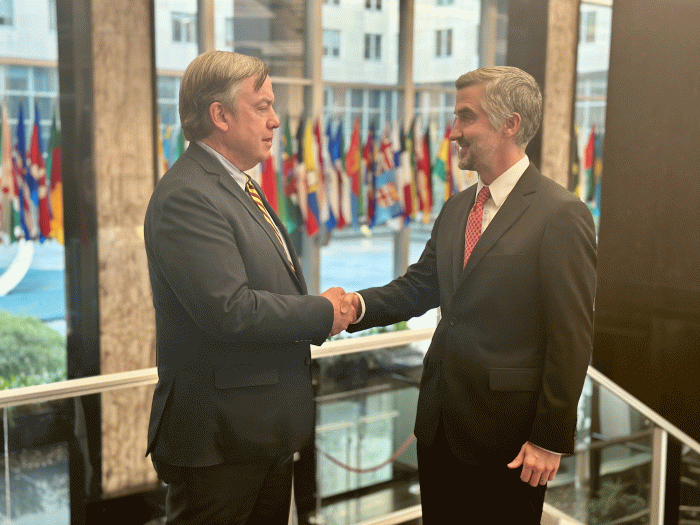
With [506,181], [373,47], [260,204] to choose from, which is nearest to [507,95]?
[506,181]

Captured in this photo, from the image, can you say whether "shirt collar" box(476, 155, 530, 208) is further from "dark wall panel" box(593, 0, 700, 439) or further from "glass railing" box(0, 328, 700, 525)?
"dark wall panel" box(593, 0, 700, 439)

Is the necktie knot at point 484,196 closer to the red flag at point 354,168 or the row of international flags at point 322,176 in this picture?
the row of international flags at point 322,176

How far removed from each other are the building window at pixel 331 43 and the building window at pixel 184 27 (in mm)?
1533

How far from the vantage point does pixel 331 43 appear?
7.75 m

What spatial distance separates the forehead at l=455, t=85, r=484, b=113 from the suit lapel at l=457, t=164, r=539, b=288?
0.71ft

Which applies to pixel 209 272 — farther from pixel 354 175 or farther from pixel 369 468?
pixel 354 175

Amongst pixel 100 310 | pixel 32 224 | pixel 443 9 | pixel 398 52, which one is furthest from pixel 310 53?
pixel 100 310

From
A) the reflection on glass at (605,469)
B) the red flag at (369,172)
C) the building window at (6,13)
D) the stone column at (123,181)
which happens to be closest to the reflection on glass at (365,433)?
the reflection on glass at (605,469)

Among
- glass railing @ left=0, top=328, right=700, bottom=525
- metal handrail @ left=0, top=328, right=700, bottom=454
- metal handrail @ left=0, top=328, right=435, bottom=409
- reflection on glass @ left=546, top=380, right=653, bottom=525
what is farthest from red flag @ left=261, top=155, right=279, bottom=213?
metal handrail @ left=0, top=328, right=435, bottom=409

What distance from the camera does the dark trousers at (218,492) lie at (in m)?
1.58

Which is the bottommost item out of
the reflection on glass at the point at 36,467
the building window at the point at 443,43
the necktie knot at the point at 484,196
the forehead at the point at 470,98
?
the reflection on glass at the point at 36,467

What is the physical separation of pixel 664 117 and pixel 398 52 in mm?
5833

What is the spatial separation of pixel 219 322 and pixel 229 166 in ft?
1.30

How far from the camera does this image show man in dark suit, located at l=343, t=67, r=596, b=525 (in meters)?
1.58
